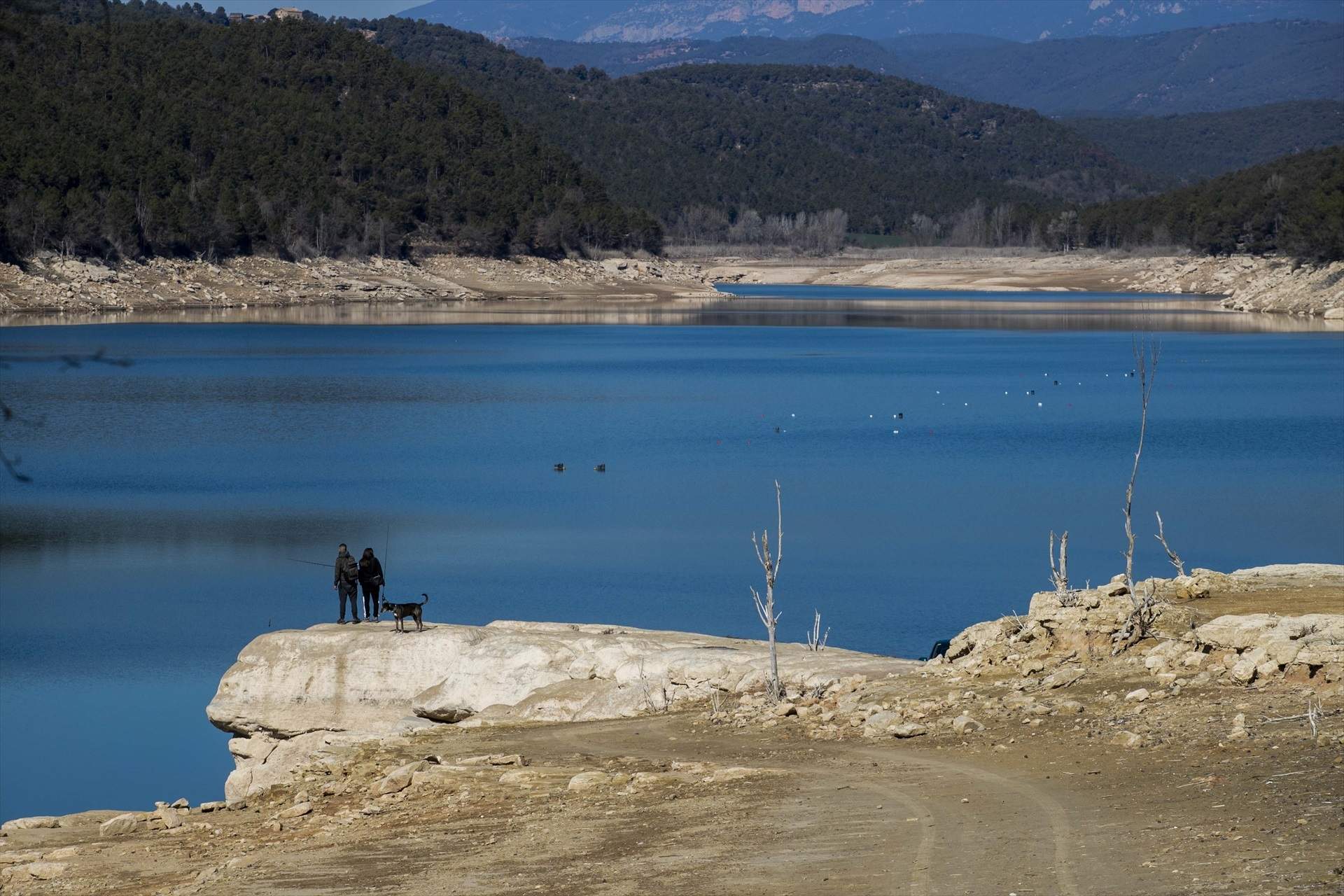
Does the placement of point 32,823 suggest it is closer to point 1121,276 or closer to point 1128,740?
point 1128,740

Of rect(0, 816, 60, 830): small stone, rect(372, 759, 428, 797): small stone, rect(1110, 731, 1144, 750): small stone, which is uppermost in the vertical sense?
rect(1110, 731, 1144, 750): small stone

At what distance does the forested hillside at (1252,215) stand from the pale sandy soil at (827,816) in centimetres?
9989

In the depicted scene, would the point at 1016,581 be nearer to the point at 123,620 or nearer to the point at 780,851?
the point at 123,620

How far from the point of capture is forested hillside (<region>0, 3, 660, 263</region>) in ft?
389

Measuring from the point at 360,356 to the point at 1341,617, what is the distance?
219 feet

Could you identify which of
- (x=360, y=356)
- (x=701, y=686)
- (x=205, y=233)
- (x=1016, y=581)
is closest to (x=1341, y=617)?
(x=701, y=686)

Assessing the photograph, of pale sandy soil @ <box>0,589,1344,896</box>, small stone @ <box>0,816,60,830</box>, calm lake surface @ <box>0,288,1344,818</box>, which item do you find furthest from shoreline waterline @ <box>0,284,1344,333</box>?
pale sandy soil @ <box>0,589,1344,896</box>

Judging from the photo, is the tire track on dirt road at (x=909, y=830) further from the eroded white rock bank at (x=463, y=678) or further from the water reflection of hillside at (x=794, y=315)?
the water reflection of hillside at (x=794, y=315)

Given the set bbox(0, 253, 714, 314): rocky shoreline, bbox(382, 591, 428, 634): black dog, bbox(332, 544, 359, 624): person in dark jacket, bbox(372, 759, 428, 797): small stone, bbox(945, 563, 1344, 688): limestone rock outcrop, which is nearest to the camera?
bbox(372, 759, 428, 797): small stone

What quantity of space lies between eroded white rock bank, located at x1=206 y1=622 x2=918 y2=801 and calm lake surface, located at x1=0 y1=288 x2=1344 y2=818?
1.63 m

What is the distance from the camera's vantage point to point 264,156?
5738 inches

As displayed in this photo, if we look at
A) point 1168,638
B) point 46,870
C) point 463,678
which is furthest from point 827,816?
point 463,678

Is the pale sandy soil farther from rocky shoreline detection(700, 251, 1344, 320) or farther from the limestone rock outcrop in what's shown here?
rocky shoreline detection(700, 251, 1344, 320)

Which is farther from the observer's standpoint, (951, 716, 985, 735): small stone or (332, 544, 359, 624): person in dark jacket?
(332, 544, 359, 624): person in dark jacket
